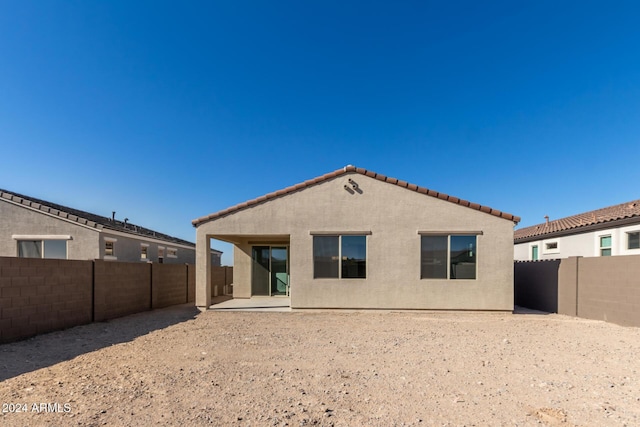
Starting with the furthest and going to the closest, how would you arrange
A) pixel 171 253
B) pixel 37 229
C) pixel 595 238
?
pixel 171 253 → pixel 37 229 → pixel 595 238

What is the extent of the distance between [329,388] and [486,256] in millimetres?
8411

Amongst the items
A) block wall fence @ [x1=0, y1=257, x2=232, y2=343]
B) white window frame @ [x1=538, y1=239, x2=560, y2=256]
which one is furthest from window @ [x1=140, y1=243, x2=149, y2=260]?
white window frame @ [x1=538, y1=239, x2=560, y2=256]

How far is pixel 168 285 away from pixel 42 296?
18.9ft

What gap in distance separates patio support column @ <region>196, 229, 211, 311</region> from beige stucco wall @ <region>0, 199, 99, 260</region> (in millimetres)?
6519

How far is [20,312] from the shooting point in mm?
7066

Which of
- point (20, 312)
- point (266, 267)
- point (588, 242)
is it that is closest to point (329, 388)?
point (20, 312)

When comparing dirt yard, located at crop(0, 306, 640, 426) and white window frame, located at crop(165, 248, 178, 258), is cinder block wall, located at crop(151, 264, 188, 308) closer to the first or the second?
dirt yard, located at crop(0, 306, 640, 426)

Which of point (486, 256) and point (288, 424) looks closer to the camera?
point (288, 424)

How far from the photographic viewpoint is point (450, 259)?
11.2 meters

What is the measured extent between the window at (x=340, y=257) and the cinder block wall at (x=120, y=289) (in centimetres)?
580

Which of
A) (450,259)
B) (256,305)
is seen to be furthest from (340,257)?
(256,305)

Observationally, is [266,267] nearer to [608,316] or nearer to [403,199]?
[403,199]

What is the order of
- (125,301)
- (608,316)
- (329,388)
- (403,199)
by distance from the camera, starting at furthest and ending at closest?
(403,199) → (125,301) → (608,316) → (329,388)

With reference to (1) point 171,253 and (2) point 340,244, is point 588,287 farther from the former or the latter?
(1) point 171,253
